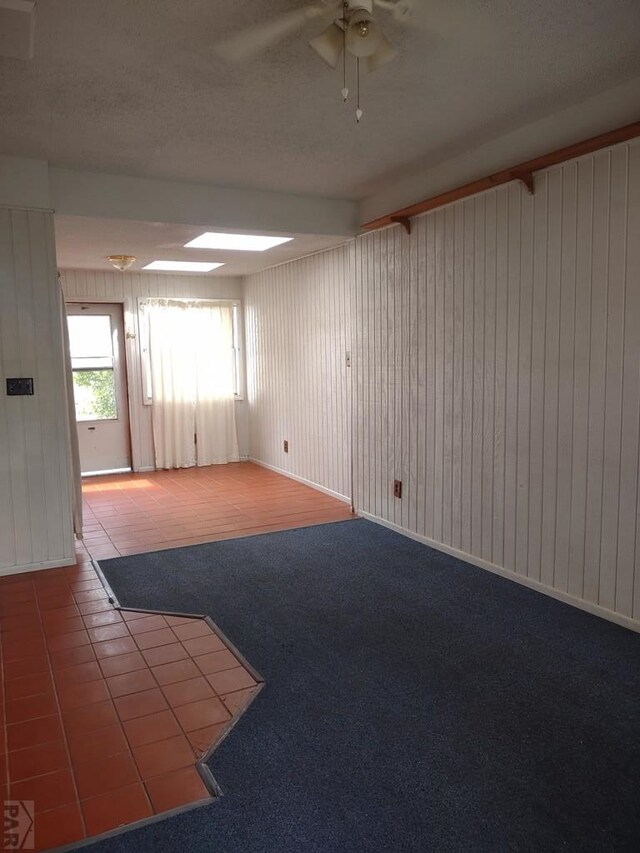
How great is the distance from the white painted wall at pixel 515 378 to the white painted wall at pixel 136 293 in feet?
7.99

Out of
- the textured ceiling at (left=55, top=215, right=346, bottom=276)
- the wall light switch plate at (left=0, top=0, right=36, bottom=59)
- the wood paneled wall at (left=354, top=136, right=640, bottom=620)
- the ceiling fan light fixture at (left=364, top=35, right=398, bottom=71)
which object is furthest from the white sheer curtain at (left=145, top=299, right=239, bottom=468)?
the ceiling fan light fixture at (left=364, top=35, right=398, bottom=71)

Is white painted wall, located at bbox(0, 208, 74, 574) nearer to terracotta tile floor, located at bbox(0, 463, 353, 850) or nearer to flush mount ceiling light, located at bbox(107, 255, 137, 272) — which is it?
terracotta tile floor, located at bbox(0, 463, 353, 850)

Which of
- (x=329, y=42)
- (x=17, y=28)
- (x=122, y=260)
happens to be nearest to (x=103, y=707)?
(x=17, y=28)

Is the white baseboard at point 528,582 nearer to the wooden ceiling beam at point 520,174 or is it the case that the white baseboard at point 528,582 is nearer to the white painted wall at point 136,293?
the wooden ceiling beam at point 520,174

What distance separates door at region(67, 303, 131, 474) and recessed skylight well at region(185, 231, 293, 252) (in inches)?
84.1

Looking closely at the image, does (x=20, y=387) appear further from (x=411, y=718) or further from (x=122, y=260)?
(x=411, y=718)

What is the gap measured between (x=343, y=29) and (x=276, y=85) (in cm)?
66

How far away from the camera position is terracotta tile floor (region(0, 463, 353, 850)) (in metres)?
1.97

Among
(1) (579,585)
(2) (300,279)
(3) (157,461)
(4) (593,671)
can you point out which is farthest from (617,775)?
(3) (157,461)

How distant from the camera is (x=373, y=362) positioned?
Result: 478 cm

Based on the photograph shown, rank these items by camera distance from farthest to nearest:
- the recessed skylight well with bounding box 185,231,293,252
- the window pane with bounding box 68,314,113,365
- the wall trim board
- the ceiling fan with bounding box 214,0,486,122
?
the window pane with bounding box 68,314,113,365 → the recessed skylight well with bounding box 185,231,293,252 → the wall trim board → the ceiling fan with bounding box 214,0,486,122

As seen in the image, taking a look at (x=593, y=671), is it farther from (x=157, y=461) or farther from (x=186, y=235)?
(x=157, y=461)

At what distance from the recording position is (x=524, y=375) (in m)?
3.43

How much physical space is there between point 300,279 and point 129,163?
7.95 feet
